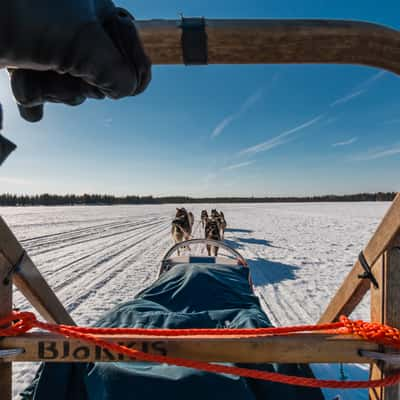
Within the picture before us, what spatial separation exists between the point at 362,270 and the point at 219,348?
673 mm

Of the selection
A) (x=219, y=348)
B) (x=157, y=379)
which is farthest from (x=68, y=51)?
(x=157, y=379)

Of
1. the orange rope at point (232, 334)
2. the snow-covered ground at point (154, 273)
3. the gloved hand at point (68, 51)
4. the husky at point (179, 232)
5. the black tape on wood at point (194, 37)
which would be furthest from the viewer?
the husky at point (179, 232)

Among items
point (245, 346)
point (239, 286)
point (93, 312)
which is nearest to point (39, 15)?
point (245, 346)

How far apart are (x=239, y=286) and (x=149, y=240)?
22.2 ft

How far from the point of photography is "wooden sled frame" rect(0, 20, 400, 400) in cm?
64

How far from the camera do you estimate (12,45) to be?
1.12 ft

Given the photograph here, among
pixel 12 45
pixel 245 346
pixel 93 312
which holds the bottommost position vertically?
pixel 93 312

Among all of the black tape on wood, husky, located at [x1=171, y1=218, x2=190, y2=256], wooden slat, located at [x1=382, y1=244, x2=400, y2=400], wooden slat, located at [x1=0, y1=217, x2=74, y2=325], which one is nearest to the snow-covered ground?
husky, located at [x1=171, y1=218, x2=190, y2=256]

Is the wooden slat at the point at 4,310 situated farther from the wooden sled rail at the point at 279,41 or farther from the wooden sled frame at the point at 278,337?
the wooden sled rail at the point at 279,41

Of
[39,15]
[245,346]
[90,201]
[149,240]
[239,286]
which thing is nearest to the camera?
[39,15]

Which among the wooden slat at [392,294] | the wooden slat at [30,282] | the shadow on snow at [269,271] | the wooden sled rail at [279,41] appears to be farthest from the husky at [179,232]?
the wooden sled rail at [279,41]

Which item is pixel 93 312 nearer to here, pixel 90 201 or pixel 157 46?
pixel 157 46

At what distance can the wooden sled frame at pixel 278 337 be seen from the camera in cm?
64

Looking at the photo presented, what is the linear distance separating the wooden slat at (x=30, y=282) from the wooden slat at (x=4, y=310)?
0.03m
